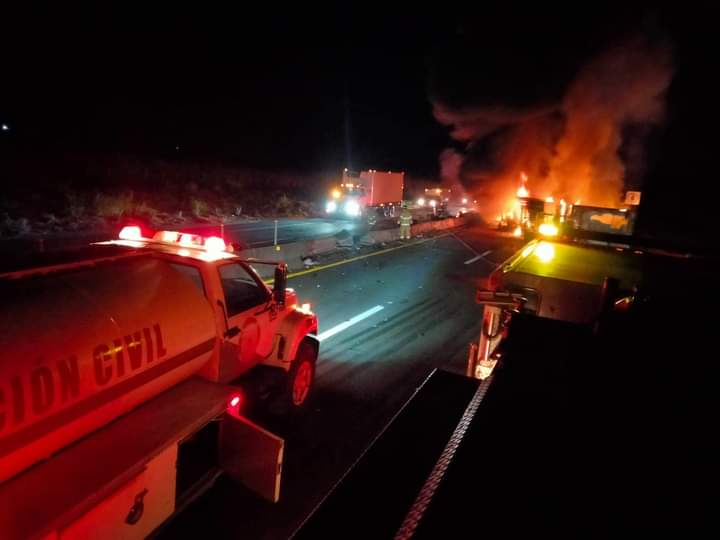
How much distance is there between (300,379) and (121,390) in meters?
2.82

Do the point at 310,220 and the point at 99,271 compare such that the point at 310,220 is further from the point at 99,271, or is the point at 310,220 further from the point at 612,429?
the point at 612,429

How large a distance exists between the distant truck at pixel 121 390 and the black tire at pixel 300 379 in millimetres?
776

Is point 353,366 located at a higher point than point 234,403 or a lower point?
lower

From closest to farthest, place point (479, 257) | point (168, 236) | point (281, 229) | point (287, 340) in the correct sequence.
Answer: point (168, 236), point (287, 340), point (479, 257), point (281, 229)

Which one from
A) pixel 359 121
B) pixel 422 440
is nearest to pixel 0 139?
pixel 422 440

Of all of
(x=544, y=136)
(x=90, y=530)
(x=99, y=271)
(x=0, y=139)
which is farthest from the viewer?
(x=544, y=136)

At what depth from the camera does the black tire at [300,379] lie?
5309mm

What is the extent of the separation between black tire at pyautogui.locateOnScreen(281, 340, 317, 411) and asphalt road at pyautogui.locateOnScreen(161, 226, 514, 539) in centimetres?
16

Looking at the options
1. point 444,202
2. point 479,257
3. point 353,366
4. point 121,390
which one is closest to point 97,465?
point 121,390

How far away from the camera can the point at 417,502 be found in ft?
4.61

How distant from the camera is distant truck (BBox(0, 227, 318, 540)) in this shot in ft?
7.87

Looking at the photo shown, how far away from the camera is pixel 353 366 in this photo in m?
7.21

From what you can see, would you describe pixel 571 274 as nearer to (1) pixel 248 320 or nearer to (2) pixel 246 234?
(1) pixel 248 320

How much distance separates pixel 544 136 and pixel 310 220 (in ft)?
60.4
